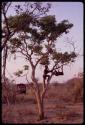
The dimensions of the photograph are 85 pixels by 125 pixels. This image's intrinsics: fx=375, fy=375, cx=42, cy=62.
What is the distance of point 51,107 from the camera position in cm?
2169

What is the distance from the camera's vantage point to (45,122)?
14.7 metres

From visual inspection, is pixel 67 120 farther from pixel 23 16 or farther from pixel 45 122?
pixel 23 16

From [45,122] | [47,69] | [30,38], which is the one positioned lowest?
[45,122]

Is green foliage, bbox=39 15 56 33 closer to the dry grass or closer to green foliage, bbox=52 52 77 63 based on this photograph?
green foliage, bbox=52 52 77 63

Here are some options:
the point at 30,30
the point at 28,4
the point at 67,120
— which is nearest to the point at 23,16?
the point at 28,4

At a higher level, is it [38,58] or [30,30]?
[30,30]

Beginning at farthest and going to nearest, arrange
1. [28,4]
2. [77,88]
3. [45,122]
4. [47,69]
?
[77,88] → [47,69] → [45,122] → [28,4]

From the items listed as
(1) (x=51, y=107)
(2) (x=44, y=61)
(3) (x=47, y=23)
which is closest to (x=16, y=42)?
(2) (x=44, y=61)

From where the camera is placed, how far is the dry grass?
49.5ft

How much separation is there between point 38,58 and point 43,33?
3.83 feet

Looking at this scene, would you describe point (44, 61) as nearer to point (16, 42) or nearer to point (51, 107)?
point (16, 42)

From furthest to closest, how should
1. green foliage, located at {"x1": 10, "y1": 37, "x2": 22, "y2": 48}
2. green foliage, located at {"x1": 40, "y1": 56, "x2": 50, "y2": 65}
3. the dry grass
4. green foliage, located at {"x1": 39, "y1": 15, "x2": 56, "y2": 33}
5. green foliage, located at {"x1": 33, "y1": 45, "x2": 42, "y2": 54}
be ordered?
1. green foliage, located at {"x1": 33, "y1": 45, "x2": 42, "y2": 54}
2. green foliage, located at {"x1": 40, "y1": 56, "x2": 50, "y2": 65}
3. green foliage, located at {"x1": 10, "y1": 37, "x2": 22, "y2": 48}
4. green foliage, located at {"x1": 39, "y1": 15, "x2": 56, "y2": 33}
5. the dry grass

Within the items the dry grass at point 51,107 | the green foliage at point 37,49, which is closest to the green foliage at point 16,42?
the green foliage at point 37,49

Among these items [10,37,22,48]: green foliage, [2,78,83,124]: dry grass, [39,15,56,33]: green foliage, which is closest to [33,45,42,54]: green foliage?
[10,37,22,48]: green foliage
